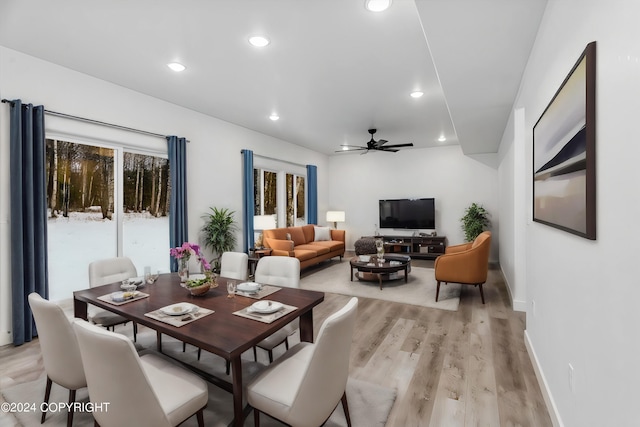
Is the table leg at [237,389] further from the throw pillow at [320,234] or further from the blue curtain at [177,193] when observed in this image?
the throw pillow at [320,234]

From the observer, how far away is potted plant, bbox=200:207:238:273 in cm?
487

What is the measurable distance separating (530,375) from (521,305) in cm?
164

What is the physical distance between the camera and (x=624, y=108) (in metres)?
0.98

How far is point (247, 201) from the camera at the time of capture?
222 inches

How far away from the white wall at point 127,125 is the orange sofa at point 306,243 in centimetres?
91

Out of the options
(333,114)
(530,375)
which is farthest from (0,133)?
(530,375)

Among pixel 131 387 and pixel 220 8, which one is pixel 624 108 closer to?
pixel 131 387

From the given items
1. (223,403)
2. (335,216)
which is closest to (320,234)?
(335,216)

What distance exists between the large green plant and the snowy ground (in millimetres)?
6177

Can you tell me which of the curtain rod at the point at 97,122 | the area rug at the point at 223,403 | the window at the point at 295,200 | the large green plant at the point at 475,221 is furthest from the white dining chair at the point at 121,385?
the large green plant at the point at 475,221

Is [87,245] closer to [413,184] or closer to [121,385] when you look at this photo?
[121,385]

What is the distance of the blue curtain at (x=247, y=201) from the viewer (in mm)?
5633

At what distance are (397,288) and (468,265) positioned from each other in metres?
1.21

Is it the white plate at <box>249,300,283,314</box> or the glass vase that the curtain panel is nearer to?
the glass vase
